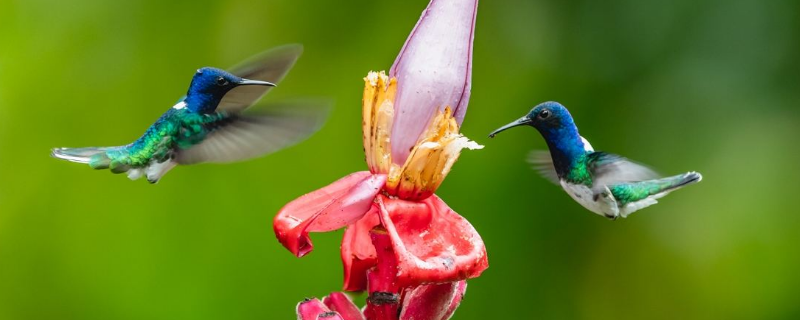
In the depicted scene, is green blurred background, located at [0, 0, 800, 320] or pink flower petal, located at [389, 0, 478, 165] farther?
green blurred background, located at [0, 0, 800, 320]

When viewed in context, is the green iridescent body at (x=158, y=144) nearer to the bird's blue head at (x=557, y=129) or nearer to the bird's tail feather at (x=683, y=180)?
the bird's blue head at (x=557, y=129)

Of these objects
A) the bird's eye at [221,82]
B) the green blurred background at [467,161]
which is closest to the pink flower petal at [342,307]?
the bird's eye at [221,82]

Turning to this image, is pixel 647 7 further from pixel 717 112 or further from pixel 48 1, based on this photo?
pixel 48 1

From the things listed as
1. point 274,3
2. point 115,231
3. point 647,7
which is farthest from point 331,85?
point 647,7

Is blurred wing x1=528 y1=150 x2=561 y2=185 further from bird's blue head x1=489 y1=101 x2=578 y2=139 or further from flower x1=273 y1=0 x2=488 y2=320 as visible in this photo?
flower x1=273 y1=0 x2=488 y2=320

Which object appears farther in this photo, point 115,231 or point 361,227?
point 115,231

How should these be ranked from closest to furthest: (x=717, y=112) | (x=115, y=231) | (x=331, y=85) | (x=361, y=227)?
(x=361, y=227), (x=115, y=231), (x=331, y=85), (x=717, y=112)

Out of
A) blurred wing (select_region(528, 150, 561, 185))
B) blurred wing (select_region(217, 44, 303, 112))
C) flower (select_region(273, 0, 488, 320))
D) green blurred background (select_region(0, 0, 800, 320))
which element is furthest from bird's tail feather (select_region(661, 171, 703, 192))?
green blurred background (select_region(0, 0, 800, 320))
